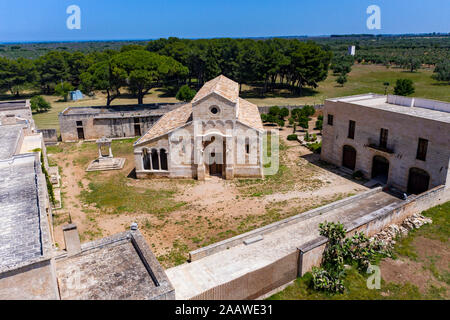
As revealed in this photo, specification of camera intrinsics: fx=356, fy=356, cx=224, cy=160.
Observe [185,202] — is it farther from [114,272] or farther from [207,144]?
[114,272]

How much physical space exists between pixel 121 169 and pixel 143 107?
1736 centimetres

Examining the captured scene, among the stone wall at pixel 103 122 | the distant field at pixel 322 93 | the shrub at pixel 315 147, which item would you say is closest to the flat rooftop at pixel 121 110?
the stone wall at pixel 103 122

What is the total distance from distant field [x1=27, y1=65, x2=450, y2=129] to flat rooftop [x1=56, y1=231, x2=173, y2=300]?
42.4 metres

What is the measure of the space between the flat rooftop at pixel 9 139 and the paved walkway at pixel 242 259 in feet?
51.4

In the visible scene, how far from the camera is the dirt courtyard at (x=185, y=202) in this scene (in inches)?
947

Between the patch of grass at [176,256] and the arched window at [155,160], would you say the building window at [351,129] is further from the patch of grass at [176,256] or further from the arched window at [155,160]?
the patch of grass at [176,256]

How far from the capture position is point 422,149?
2680cm

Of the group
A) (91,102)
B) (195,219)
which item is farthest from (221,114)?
(91,102)

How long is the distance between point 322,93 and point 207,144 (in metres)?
51.2

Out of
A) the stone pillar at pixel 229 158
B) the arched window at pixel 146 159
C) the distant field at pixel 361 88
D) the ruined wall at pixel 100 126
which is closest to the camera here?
the stone pillar at pixel 229 158

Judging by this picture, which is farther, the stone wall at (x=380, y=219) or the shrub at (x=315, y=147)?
the shrub at (x=315, y=147)

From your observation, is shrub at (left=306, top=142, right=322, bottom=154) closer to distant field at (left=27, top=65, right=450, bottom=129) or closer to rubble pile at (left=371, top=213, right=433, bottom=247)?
rubble pile at (left=371, top=213, right=433, bottom=247)

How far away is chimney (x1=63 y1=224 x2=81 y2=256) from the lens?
1500cm
